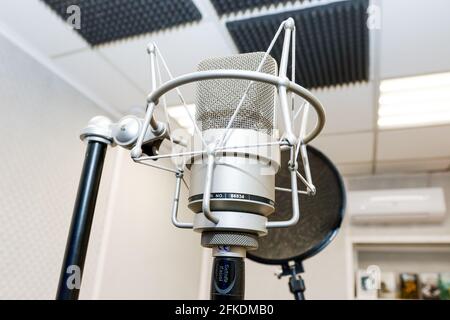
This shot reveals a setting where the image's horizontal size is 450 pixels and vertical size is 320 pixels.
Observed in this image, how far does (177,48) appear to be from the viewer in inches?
58.6

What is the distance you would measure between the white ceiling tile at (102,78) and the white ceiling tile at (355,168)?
1574mm

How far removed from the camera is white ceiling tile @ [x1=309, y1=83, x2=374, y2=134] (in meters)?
1.74

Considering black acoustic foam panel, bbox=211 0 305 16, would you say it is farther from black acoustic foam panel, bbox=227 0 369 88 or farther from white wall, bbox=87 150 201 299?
white wall, bbox=87 150 201 299

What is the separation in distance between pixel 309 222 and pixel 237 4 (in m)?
0.92

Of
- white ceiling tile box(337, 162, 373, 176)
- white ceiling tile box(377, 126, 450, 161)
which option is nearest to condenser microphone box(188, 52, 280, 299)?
white ceiling tile box(377, 126, 450, 161)

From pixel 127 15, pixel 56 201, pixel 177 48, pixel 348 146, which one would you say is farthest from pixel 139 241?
pixel 348 146

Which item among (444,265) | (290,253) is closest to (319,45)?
(290,253)

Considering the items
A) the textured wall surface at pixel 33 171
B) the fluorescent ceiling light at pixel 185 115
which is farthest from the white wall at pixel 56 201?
the fluorescent ceiling light at pixel 185 115

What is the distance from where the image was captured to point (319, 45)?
1415 millimetres

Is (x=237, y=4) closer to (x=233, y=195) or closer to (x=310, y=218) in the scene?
(x=310, y=218)

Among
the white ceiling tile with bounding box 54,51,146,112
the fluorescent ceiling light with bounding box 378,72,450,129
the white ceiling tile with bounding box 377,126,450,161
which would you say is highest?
the white ceiling tile with bounding box 377,126,450,161

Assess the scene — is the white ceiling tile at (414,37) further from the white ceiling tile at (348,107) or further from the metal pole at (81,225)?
the metal pole at (81,225)
